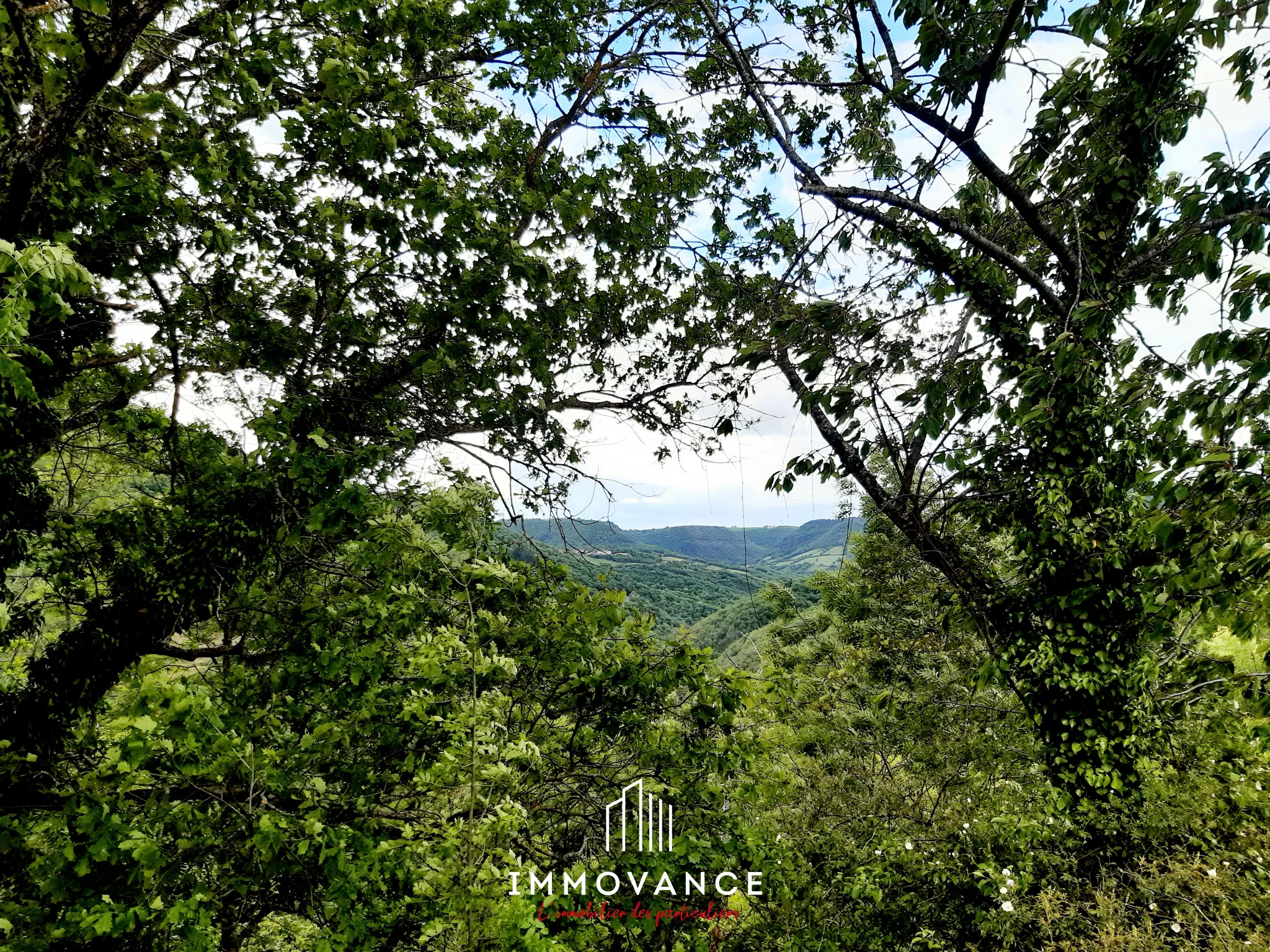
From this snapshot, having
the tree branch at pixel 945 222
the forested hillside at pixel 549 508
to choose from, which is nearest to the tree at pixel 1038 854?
the forested hillside at pixel 549 508

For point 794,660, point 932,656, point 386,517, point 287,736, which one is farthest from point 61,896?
point 794,660

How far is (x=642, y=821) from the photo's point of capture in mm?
2949

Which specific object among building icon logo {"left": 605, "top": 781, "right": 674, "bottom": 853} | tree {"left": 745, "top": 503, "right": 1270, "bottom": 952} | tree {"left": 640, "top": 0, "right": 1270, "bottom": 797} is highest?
tree {"left": 640, "top": 0, "right": 1270, "bottom": 797}

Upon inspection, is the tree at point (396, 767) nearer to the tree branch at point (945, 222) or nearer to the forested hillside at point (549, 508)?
the forested hillside at point (549, 508)

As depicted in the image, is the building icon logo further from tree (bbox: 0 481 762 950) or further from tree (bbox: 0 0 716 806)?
tree (bbox: 0 0 716 806)

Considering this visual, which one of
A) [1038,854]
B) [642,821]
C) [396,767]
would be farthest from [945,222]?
[396,767]

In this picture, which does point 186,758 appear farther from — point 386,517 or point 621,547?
point 621,547

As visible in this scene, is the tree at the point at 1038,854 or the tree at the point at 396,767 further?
the tree at the point at 1038,854

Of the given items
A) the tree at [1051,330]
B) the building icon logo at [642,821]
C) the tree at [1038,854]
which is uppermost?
the tree at [1051,330]

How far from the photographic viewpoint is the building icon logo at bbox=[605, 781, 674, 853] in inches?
112

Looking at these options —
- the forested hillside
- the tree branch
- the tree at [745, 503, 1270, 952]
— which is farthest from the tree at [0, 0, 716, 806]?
the tree at [745, 503, 1270, 952]

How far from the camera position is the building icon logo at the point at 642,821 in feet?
9.34

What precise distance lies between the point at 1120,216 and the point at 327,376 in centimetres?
689

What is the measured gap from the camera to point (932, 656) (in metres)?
13.4
